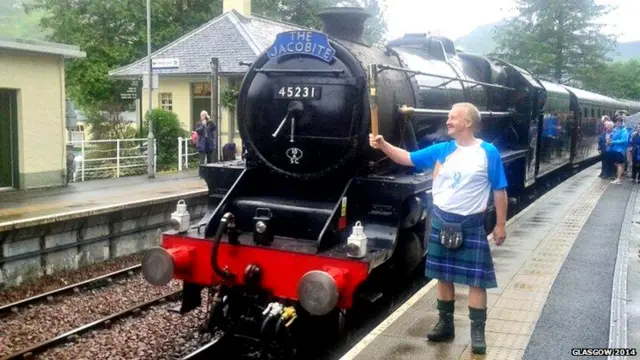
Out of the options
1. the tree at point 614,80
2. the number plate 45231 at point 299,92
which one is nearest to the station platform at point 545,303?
the number plate 45231 at point 299,92

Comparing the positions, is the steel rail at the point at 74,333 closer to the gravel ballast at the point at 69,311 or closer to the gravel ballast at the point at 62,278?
the gravel ballast at the point at 69,311

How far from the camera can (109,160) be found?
17.1m

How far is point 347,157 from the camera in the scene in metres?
5.78

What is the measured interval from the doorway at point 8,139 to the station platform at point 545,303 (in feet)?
30.4

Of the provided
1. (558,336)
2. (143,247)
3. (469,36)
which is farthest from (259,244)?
(469,36)

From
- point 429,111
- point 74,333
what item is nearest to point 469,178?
point 429,111

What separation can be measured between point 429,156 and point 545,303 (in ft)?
6.14

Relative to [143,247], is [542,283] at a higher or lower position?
higher

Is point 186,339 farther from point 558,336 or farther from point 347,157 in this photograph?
point 558,336

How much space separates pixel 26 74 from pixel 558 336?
1139 cm

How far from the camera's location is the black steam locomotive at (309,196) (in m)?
5.31

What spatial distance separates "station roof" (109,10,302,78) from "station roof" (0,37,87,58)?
730 centimetres

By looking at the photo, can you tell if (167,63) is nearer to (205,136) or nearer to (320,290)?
(205,136)

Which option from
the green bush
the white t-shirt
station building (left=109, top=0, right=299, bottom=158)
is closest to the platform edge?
the white t-shirt
